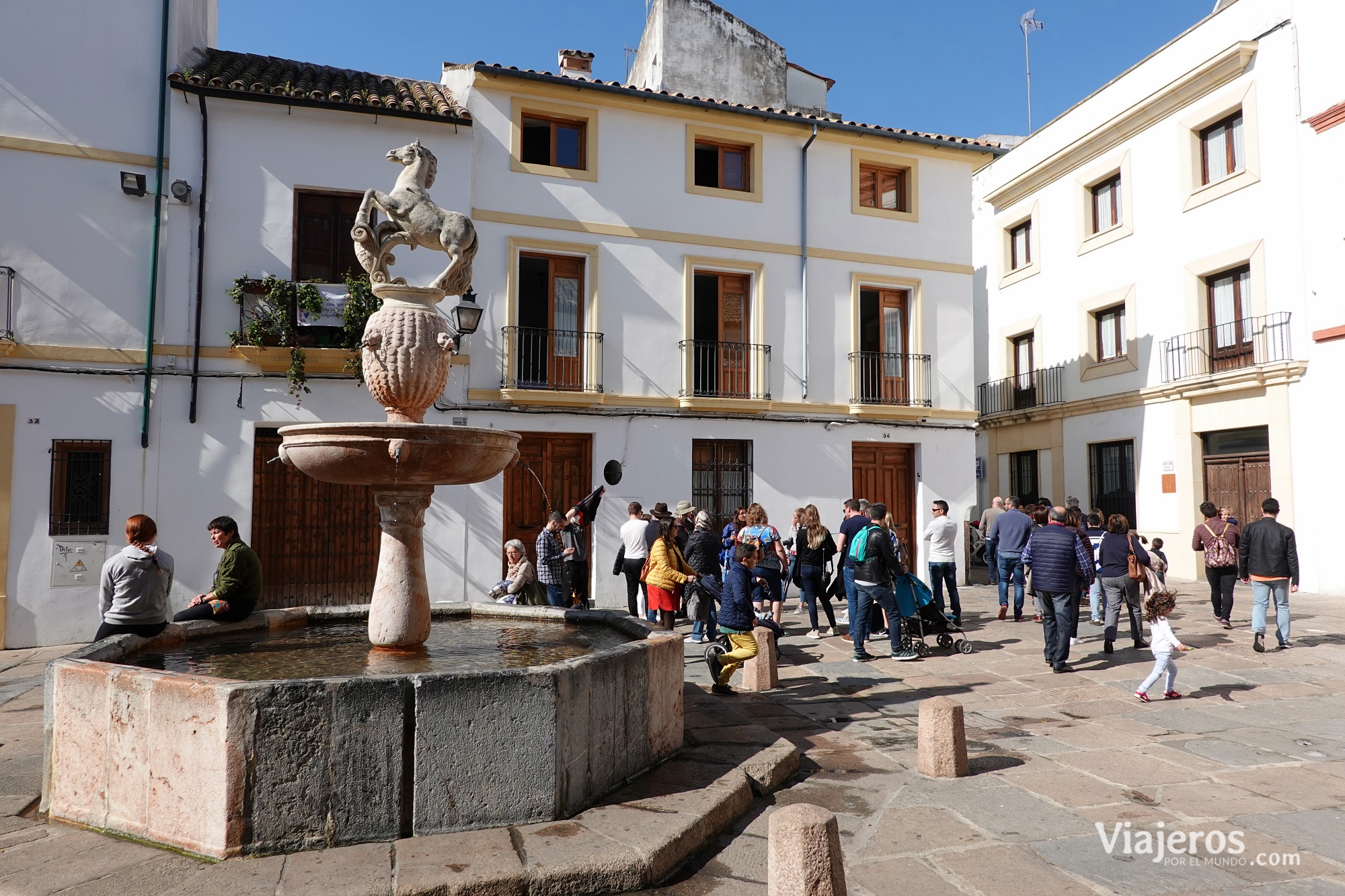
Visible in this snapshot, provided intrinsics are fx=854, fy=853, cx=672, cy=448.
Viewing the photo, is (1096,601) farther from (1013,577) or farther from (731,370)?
(731,370)

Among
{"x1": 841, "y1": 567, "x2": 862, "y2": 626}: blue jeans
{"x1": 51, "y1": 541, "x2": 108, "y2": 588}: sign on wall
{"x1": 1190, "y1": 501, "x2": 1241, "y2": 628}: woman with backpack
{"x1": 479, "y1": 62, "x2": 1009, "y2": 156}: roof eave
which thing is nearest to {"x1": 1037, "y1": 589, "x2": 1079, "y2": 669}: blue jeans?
{"x1": 841, "y1": 567, "x2": 862, "y2": 626}: blue jeans

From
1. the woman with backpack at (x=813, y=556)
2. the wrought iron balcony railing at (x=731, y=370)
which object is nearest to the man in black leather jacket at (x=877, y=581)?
the woman with backpack at (x=813, y=556)

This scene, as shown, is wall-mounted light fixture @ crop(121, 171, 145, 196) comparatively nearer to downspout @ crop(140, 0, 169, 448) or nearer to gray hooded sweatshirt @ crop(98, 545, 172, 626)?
downspout @ crop(140, 0, 169, 448)

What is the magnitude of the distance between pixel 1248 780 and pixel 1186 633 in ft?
19.5

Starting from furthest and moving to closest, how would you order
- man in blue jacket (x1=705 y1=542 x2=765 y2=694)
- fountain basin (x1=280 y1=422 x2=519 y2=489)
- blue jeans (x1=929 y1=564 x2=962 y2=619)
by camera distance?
blue jeans (x1=929 y1=564 x2=962 y2=619) < man in blue jacket (x1=705 y1=542 x2=765 y2=694) < fountain basin (x1=280 y1=422 x2=519 y2=489)

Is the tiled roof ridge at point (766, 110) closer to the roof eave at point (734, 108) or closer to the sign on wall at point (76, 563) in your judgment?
the roof eave at point (734, 108)

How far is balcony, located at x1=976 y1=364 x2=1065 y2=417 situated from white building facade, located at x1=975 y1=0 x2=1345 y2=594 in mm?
52

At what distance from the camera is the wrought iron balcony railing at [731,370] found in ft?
47.0

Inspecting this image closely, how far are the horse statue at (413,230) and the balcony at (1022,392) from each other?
15745 mm

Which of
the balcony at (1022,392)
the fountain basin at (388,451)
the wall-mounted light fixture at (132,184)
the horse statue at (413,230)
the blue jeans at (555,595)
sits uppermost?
the wall-mounted light fixture at (132,184)

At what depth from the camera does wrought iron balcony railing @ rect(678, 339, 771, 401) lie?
14312mm

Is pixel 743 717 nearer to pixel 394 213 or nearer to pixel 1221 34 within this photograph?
pixel 394 213

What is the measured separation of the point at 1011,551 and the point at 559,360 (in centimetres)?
728

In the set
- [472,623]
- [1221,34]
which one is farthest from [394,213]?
[1221,34]
